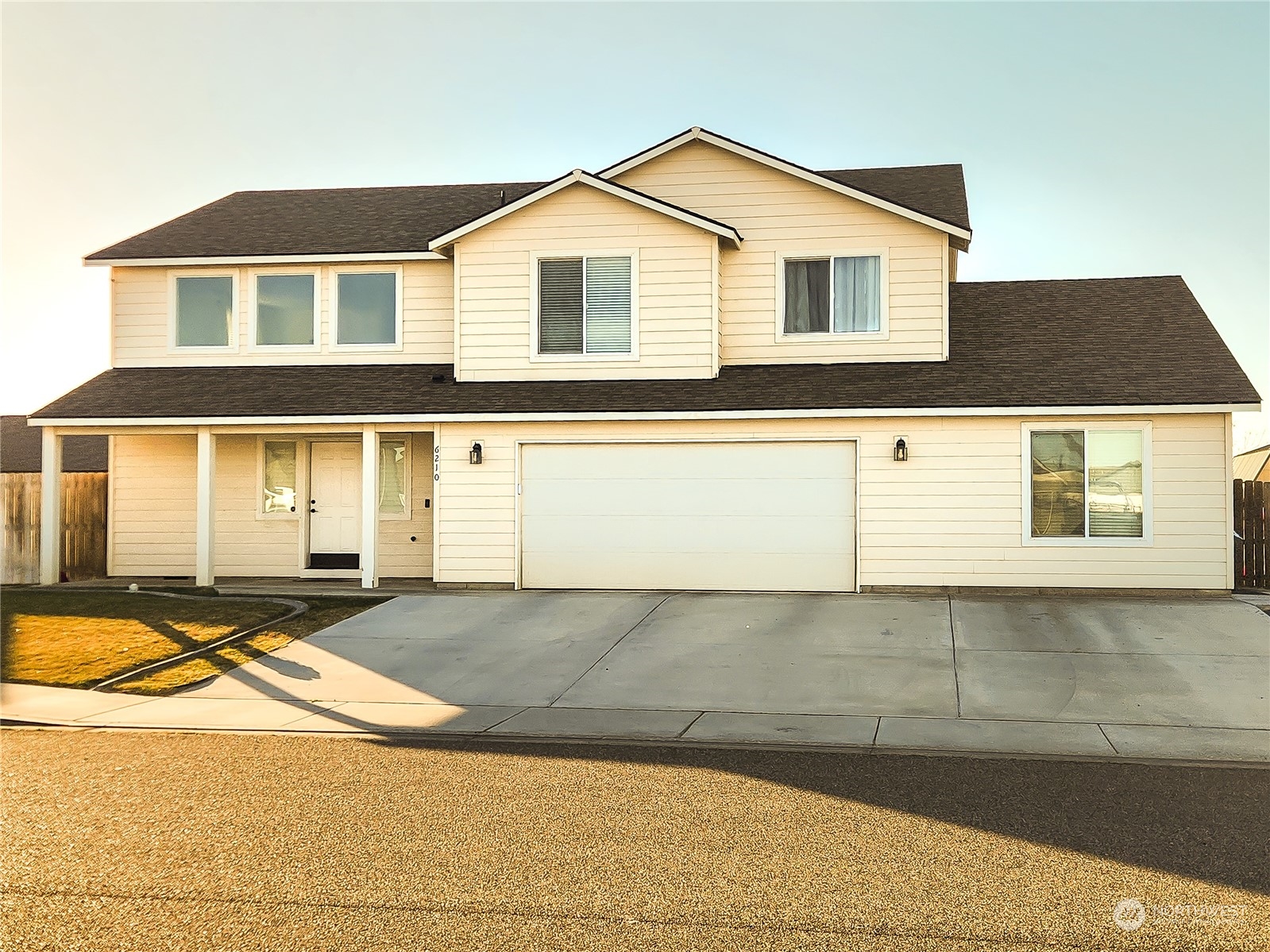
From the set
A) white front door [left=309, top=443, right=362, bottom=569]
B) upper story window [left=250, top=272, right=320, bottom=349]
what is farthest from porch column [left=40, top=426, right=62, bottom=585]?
white front door [left=309, top=443, right=362, bottom=569]

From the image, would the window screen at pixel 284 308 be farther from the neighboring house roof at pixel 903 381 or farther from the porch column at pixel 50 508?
the porch column at pixel 50 508

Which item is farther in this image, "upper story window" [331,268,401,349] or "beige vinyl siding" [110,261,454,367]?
"upper story window" [331,268,401,349]

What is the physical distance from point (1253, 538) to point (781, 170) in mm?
9552

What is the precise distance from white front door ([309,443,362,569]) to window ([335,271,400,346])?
1.92 metres

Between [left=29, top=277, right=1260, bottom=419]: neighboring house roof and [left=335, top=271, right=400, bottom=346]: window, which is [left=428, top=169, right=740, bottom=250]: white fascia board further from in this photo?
[left=29, top=277, right=1260, bottom=419]: neighboring house roof

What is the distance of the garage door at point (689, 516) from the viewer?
16.3m

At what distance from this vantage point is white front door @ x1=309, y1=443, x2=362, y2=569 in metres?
19.3

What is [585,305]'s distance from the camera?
1748 cm

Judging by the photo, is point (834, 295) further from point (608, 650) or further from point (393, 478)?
point (393, 478)

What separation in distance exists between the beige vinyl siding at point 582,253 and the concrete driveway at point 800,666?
12.4 ft

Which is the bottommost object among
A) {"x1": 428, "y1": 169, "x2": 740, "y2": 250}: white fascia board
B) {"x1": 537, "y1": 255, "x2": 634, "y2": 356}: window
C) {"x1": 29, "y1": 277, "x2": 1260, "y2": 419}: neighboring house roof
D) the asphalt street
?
the asphalt street

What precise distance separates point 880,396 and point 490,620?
6.54m

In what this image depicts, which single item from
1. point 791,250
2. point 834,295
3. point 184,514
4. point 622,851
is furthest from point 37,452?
point 622,851

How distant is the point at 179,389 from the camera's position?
18453mm
